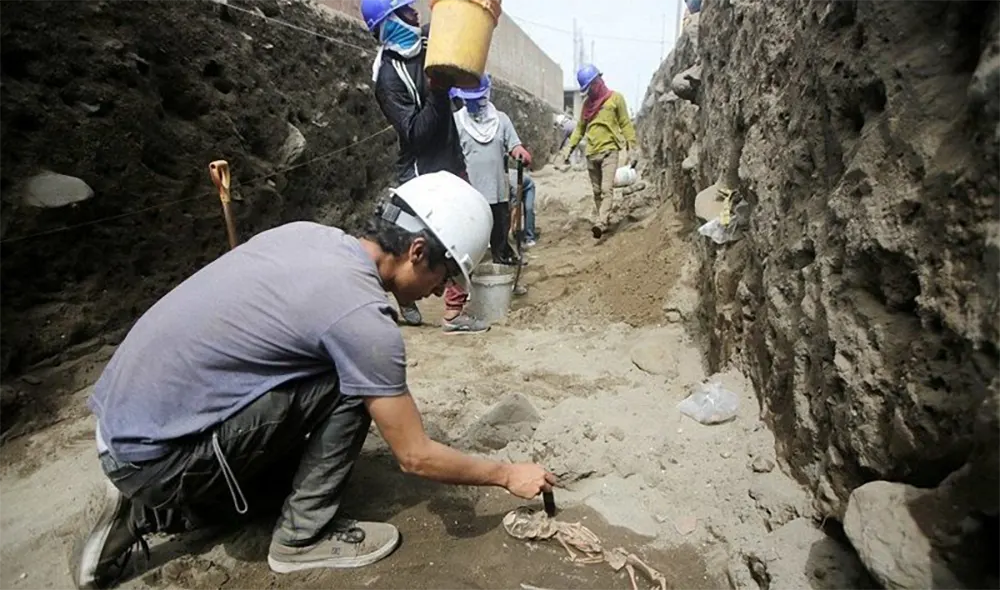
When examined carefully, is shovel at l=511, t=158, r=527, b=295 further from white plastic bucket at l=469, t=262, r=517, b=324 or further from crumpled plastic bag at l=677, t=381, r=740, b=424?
crumpled plastic bag at l=677, t=381, r=740, b=424

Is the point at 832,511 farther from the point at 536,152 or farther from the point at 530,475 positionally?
the point at 536,152

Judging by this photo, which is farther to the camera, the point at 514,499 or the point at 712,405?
the point at 712,405

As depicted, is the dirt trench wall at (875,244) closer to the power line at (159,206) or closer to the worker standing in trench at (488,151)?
the worker standing in trench at (488,151)

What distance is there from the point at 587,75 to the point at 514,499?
5.45 metres

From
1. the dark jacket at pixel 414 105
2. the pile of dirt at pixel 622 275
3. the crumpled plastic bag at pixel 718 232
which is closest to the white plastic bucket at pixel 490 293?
the pile of dirt at pixel 622 275

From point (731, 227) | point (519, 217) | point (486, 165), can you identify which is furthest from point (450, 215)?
point (519, 217)

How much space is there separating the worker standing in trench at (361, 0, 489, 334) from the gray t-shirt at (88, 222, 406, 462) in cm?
202

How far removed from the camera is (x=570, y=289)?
4.75 m

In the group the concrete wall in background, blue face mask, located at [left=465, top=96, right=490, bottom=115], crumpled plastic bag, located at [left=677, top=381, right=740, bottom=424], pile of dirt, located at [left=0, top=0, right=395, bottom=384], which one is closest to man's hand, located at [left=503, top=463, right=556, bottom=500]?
crumpled plastic bag, located at [left=677, top=381, right=740, bottom=424]

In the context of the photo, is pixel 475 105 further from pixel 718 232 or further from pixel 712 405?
pixel 712 405

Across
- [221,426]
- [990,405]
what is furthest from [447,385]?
[990,405]

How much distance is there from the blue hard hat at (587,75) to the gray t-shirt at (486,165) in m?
2.04

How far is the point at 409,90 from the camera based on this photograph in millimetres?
3504

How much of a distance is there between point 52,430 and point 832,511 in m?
3.20
